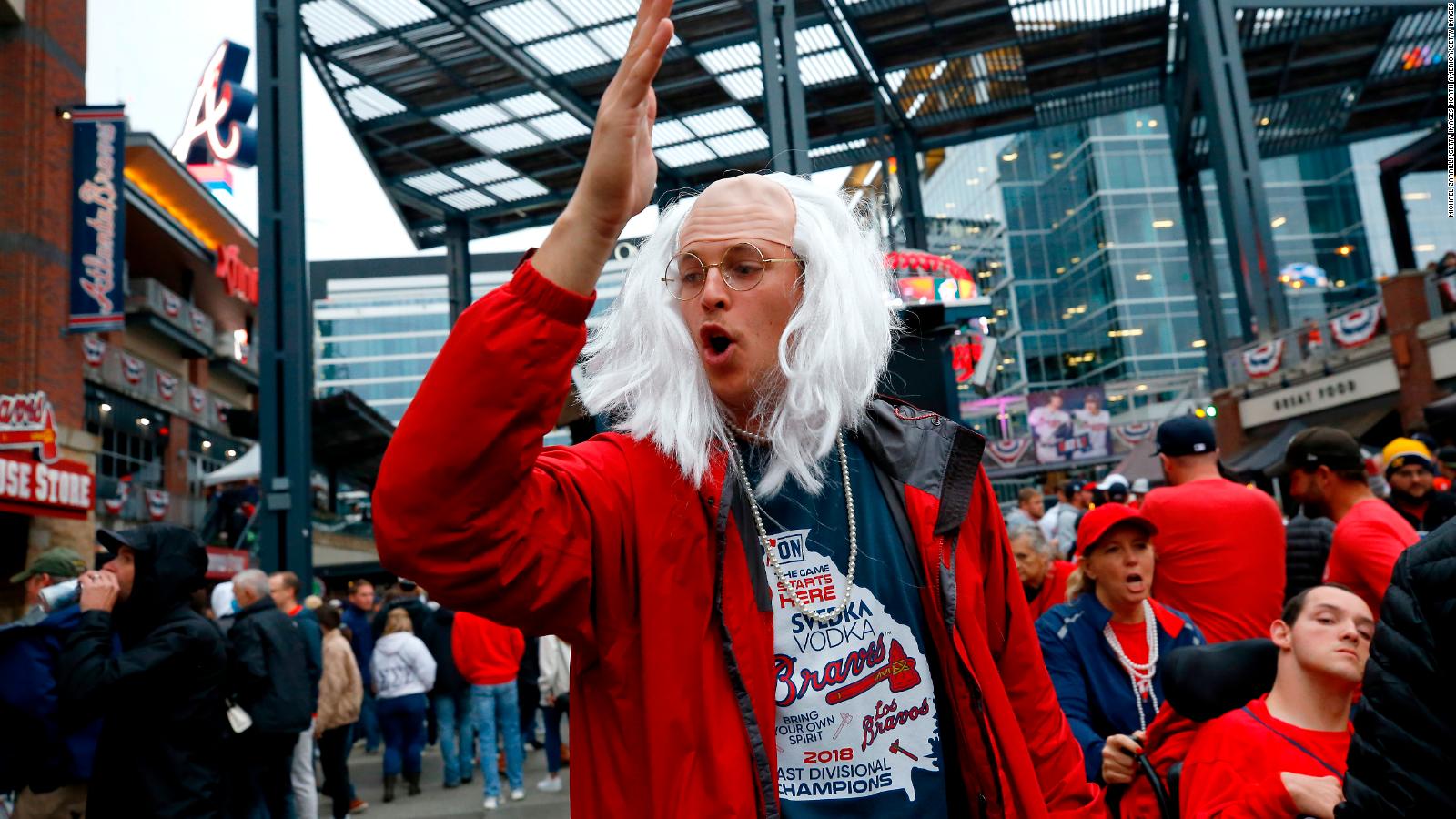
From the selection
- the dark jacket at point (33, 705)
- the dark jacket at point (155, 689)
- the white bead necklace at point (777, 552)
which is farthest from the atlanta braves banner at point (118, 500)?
the white bead necklace at point (777, 552)

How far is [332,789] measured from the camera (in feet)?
27.0

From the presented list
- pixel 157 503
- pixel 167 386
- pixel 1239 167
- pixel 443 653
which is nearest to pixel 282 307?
pixel 443 653

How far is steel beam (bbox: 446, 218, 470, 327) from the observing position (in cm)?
2277

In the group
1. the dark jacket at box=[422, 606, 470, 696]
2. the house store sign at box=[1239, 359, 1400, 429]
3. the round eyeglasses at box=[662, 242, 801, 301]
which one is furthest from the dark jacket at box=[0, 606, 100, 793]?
the house store sign at box=[1239, 359, 1400, 429]

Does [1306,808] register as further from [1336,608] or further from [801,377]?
[801,377]

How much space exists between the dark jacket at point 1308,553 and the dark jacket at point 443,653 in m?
7.09

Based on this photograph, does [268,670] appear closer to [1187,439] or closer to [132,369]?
[1187,439]

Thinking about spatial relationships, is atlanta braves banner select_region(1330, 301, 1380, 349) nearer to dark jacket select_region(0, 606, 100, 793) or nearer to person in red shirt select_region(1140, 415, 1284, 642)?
person in red shirt select_region(1140, 415, 1284, 642)

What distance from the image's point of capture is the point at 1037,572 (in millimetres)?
5715

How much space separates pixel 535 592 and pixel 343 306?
425 feet

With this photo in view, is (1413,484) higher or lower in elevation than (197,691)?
higher

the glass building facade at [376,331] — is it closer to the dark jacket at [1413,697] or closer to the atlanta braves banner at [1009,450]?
the atlanta braves banner at [1009,450]

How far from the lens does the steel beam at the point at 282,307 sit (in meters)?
12.5

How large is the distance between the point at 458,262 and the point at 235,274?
16975mm
